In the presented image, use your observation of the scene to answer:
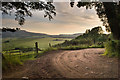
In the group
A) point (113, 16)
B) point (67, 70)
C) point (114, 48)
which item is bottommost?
point (67, 70)

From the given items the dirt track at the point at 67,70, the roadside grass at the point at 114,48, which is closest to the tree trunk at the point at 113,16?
the roadside grass at the point at 114,48

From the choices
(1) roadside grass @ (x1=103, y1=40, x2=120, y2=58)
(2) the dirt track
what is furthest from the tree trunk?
(2) the dirt track

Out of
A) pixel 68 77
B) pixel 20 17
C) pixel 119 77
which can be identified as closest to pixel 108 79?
pixel 119 77

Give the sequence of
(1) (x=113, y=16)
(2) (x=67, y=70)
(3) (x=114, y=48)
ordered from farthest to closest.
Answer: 1. (1) (x=113, y=16)
2. (3) (x=114, y=48)
3. (2) (x=67, y=70)

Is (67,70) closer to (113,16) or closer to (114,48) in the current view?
(114,48)

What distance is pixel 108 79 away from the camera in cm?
510

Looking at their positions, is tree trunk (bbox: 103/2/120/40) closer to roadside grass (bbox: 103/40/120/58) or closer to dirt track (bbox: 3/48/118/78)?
roadside grass (bbox: 103/40/120/58)

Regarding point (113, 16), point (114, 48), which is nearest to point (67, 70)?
point (114, 48)

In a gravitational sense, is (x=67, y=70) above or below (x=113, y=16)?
below

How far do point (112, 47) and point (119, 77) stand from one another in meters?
4.99

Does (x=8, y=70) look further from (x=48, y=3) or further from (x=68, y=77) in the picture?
(x=48, y=3)

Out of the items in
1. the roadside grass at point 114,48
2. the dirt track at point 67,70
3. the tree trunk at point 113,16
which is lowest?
the dirt track at point 67,70

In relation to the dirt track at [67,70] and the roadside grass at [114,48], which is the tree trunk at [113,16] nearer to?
the roadside grass at [114,48]

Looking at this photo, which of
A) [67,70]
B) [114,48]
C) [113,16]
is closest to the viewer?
[67,70]
